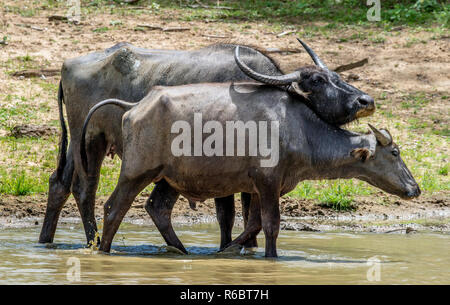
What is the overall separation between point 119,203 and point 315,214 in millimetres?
3629

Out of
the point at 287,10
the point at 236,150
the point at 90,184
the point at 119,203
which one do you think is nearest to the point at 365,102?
the point at 236,150

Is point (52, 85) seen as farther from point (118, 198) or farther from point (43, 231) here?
point (118, 198)

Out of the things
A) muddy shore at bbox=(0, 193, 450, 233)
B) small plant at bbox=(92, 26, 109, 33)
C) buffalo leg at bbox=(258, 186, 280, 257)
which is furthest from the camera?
small plant at bbox=(92, 26, 109, 33)

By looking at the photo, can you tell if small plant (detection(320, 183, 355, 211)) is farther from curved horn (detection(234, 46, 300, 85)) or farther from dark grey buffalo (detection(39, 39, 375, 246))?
curved horn (detection(234, 46, 300, 85))

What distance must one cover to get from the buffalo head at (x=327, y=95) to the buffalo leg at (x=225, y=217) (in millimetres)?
1511

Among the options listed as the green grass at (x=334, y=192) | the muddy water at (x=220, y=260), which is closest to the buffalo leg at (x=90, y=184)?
the muddy water at (x=220, y=260)

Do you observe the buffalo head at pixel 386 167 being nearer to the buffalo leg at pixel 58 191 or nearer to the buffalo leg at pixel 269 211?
the buffalo leg at pixel 269 211

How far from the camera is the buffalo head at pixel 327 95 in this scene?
951 cm

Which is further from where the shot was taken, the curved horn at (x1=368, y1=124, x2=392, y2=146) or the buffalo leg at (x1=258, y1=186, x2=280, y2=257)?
the curved horn at (x1=368, y1=124, x2=392, y2=146)

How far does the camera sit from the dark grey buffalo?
385 inches

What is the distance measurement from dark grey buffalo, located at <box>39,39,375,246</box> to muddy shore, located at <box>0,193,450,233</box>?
1.25 metres

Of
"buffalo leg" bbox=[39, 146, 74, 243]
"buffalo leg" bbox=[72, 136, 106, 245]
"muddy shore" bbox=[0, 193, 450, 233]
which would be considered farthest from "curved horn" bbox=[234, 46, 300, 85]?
"muddy shore" bbox=[0, 193, 450, 233]
